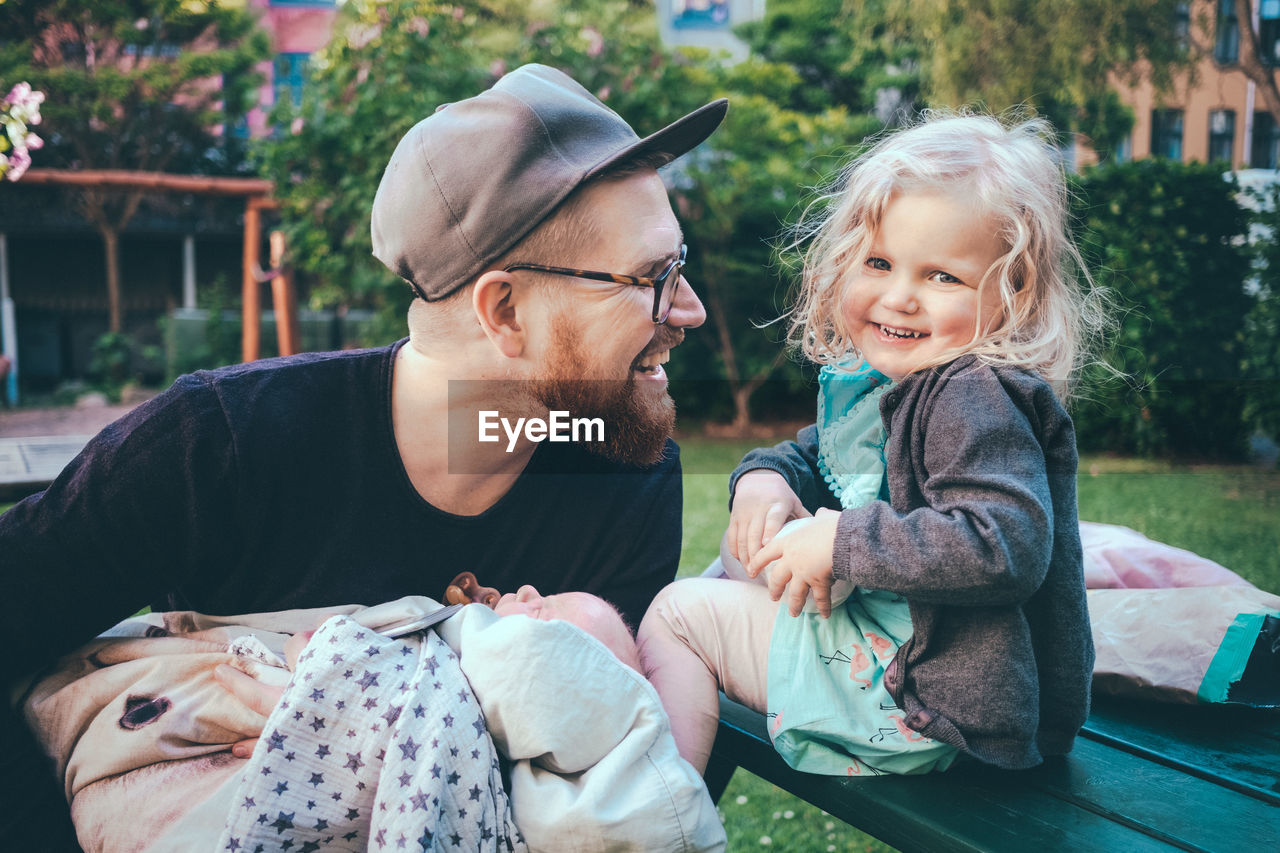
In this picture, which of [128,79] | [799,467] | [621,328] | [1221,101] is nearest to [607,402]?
[621,328]

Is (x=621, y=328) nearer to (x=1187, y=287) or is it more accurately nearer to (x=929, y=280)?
(x=929, y=280)

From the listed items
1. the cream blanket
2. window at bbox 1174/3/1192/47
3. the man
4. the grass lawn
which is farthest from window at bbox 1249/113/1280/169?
the cream blanket

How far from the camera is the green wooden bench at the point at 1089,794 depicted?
4.29 ft

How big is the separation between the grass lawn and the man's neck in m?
1.44

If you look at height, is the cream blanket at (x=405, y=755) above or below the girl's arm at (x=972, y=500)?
below

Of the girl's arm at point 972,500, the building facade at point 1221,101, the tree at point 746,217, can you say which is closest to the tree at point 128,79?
the tree at point 746,217

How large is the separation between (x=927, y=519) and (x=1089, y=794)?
1.71 ft

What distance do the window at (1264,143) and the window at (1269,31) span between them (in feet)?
1.86

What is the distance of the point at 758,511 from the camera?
1.56 meters

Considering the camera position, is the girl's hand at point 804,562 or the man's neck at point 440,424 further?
the man's neck at point 440,424

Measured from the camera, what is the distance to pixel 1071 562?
1384 millimetres

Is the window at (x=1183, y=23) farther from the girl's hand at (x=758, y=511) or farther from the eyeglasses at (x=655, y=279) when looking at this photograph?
the girl's hand at (x=758, y=511)

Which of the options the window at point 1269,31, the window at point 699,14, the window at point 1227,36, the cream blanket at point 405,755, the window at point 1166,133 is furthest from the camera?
the window at point 699,14

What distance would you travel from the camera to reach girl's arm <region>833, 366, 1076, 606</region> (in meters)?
1.23
